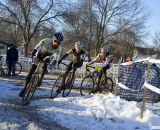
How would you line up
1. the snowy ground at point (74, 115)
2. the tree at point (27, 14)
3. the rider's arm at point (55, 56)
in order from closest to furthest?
the snowy ground at point (74, 115) < the rider's arm at point (55, 56) < the tree at point (27, 14)

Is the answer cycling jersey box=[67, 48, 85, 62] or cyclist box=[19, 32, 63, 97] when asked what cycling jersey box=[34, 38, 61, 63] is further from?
cycling jersey box=[67, 48, 85, 62]

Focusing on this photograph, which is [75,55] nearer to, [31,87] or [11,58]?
[31,87]

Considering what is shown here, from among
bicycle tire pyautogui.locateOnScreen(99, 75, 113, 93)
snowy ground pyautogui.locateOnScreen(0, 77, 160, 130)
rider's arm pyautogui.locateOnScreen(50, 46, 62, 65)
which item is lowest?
snowy ground pyautogui.locateOnScreen(0, 77, 160, 130)

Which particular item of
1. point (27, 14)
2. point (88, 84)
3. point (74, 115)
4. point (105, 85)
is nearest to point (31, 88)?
point (74, 115)

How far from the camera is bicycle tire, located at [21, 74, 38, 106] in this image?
1100cm

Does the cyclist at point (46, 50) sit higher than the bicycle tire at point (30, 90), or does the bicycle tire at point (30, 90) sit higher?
the cyclist at point (46, 50)

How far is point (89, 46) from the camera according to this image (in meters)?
58.3

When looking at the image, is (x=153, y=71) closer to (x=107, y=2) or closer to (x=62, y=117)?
(x=62, y=117)

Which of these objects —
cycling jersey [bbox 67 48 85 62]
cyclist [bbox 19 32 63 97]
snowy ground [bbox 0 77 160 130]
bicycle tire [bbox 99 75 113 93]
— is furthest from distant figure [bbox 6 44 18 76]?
cyclist [bbox 19 32 63 97]

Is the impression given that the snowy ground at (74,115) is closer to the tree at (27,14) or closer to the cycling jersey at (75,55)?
the cycling jersey at (75,55)

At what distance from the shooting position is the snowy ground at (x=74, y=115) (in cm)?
870

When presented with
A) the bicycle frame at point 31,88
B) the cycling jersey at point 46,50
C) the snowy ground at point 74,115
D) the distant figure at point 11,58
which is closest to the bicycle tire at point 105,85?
the snowy ground at point 74,115

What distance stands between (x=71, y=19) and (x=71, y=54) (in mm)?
36273

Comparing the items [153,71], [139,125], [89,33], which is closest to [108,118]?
[139,125]
